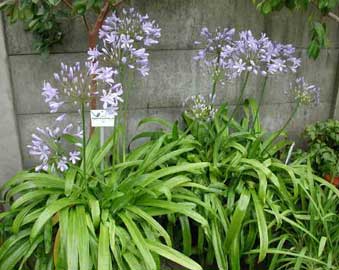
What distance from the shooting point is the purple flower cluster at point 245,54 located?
1999 mm

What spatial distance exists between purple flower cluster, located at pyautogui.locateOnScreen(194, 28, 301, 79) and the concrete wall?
246 mm

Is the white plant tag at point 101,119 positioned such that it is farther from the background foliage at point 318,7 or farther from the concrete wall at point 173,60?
the background foliage at point 318,7

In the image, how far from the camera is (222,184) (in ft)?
7.20

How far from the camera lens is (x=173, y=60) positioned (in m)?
2.46

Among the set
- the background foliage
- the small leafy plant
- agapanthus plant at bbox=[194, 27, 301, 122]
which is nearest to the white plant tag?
agapanthus plant at bbox=[194, 27, 301, 122]

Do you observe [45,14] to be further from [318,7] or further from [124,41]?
[318,7]

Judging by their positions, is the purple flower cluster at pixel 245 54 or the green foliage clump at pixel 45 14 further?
the purple flower cluster at pixel 245 54

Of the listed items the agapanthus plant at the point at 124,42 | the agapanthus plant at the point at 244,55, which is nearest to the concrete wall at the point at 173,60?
the agapanthus plant at the point at 244,55

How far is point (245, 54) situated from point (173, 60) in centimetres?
58

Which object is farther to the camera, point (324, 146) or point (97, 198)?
point (324, 146)

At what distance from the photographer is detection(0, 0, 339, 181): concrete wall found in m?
2.31

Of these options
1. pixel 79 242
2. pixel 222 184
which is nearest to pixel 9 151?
pixel 79 242

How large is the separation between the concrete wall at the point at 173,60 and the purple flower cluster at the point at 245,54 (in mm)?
246

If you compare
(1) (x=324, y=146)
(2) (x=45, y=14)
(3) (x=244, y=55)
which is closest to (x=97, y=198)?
(2) (x=45, y=14)
